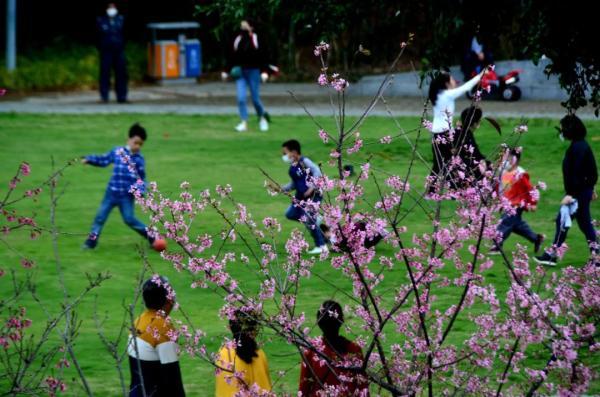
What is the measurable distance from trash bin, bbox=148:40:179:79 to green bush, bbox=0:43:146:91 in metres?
0.70

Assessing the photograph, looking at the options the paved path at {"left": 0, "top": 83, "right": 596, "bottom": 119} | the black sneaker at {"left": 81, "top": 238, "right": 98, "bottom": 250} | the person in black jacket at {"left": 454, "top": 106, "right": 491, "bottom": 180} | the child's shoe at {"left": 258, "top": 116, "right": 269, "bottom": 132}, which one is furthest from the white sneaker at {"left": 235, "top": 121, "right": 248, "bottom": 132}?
the black sneaker at {"left": 81, "top": 238, "right": 98, "bottom": 250}

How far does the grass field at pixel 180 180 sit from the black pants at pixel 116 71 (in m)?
2.32

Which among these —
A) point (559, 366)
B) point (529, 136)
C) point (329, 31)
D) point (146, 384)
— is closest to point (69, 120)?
point (529, 136)

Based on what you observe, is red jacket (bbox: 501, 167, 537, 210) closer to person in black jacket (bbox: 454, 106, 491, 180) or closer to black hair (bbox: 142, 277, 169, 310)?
person in black jacket (bbox: 454, 106, 491, 180)

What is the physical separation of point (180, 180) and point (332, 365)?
11.8m

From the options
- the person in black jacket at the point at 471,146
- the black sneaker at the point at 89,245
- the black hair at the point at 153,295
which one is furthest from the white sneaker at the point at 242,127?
the black hair at the point at 153,295

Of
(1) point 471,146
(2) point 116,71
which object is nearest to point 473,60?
(2) point 116,71

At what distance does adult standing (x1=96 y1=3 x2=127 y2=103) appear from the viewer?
27.1m

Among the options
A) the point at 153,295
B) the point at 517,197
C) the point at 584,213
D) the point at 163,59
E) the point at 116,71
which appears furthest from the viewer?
the point at 163,59

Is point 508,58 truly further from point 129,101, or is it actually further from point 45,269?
point 45,269

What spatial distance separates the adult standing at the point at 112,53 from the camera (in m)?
27.1

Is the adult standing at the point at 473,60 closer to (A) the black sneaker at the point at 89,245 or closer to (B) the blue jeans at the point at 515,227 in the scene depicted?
(B) the blue jeans at the point at 515,227

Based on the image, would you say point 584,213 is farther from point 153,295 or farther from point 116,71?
point 116,71

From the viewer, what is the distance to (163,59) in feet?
103
